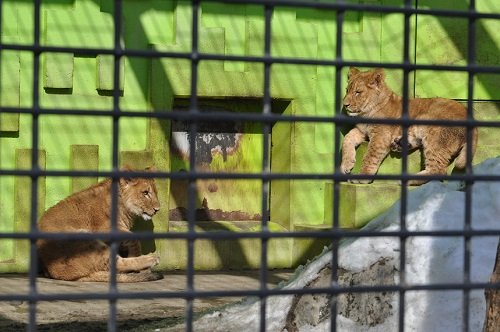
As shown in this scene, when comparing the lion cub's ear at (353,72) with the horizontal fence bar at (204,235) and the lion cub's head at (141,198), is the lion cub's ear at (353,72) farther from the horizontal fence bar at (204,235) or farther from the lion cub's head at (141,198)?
the horizontal fence bar at (204,235)

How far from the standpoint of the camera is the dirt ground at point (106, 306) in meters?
6.88

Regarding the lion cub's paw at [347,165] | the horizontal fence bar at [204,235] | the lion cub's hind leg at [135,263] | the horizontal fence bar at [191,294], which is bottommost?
the lion cub's hind leg at [135,263]

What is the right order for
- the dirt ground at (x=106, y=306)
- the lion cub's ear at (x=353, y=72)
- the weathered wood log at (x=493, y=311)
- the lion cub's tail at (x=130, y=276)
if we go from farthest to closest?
the lion cub's ear at (x=353, y=72), the lion cub's tail at (x=130, y=276), the dirt ground at (x=106, y=306), the weathered wood log at (x=493, y=311)

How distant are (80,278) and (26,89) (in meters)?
1.69

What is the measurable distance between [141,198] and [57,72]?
4.32 feet

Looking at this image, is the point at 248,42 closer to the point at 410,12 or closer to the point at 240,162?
the point at 240,162

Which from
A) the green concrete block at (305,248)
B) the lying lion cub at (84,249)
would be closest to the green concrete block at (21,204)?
the lying lion cub at (84,249)

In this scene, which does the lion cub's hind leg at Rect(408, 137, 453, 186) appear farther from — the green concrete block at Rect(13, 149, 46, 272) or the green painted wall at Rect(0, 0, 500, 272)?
the green concrete block at Rect(13, 149, 46, 272)

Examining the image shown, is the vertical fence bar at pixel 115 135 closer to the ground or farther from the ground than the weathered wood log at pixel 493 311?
farther from the ground

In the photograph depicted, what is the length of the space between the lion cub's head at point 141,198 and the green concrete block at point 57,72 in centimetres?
100

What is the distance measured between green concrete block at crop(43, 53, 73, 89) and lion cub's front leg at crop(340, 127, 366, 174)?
263 cm

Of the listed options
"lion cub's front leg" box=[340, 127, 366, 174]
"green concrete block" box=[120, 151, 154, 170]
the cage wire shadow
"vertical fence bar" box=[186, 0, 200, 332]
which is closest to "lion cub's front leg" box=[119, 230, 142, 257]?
"green concrete block" box=[120, 151, 154, 170]

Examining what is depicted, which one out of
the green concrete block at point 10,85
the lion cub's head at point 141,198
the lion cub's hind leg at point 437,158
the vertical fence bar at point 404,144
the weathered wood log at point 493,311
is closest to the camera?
the vertical fence bar at point 404,144

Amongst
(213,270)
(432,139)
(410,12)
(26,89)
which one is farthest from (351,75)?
(410,12)
